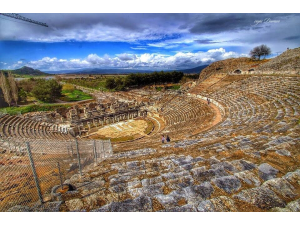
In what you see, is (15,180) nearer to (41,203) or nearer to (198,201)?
(41,203)

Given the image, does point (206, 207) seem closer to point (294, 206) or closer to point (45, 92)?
point (294, 206)

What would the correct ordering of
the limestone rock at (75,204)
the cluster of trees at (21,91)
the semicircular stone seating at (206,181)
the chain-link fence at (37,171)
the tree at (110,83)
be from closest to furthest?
the semicircular stone seating at (206,181), the limestone rock at (75,204), the chain-link fence at (37,171), the cluster of trees at (21,91), the tree at (110,83)

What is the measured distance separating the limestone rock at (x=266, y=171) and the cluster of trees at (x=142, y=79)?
5725 cm

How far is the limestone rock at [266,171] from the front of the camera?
3902 mm

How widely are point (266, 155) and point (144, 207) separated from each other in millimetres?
4236

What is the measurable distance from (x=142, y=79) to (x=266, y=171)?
61.6 meters

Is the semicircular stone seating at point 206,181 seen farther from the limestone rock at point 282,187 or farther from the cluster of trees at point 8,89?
the cluster of trees at point 8,89

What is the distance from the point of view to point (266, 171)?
4145mm

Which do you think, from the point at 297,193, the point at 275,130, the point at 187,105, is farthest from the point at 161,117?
the point at 297,193

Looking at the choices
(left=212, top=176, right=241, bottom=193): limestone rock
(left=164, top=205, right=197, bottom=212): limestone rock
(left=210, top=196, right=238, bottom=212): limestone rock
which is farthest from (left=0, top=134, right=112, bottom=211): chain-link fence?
(left=212, top=176, right=241, bottom=193): limestone rock

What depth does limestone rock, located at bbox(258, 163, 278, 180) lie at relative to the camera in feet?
12.8

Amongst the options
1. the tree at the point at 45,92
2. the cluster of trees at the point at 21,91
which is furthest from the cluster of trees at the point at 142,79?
the tree at the point at 45,92

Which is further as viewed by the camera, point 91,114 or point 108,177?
point 91,114

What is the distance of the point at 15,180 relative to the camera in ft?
16.8
